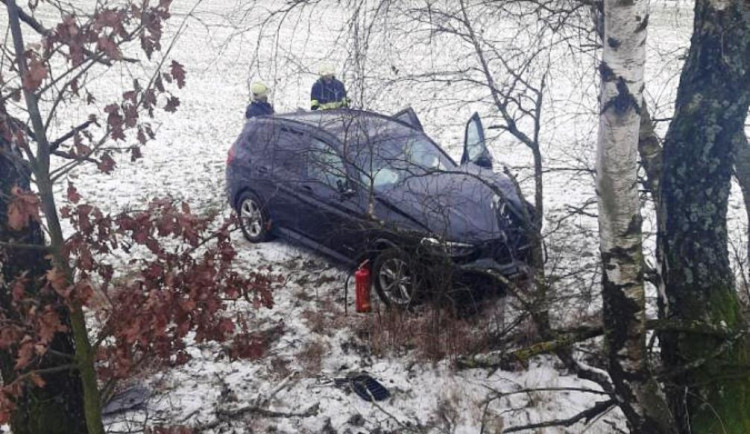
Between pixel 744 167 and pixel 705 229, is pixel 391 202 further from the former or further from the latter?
pixel 705 229

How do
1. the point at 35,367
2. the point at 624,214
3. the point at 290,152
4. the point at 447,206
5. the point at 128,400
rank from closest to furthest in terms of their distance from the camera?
the point at 624,214
the point at 35,367
the point at 128,400
the point at 447,206
the point at 290,152

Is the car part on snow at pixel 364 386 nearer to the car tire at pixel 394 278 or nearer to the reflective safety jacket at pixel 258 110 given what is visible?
the car tire at pixel 394 278

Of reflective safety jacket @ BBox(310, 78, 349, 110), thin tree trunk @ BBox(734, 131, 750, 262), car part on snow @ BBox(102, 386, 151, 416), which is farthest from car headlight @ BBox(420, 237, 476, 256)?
car part on snow @ BBox(102, 386, 151, 416)

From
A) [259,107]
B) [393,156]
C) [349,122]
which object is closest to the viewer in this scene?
[349,122]

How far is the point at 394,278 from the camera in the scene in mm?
6211

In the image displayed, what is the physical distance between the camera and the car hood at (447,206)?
5855 millimetres

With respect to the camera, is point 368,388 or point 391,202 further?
point 391,202

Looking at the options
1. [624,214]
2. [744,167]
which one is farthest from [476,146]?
[624,214]

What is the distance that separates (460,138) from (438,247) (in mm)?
7735

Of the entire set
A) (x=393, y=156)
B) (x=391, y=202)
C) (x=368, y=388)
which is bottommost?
(x=368, y=388)

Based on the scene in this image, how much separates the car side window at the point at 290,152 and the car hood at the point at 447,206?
105 centimetres

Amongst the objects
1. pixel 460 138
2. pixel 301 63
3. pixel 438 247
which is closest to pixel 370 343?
pixel 438 247

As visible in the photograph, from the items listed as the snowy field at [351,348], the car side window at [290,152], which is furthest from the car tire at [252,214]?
the snowy field at [351,348]

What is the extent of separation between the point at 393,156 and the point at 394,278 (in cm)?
116
